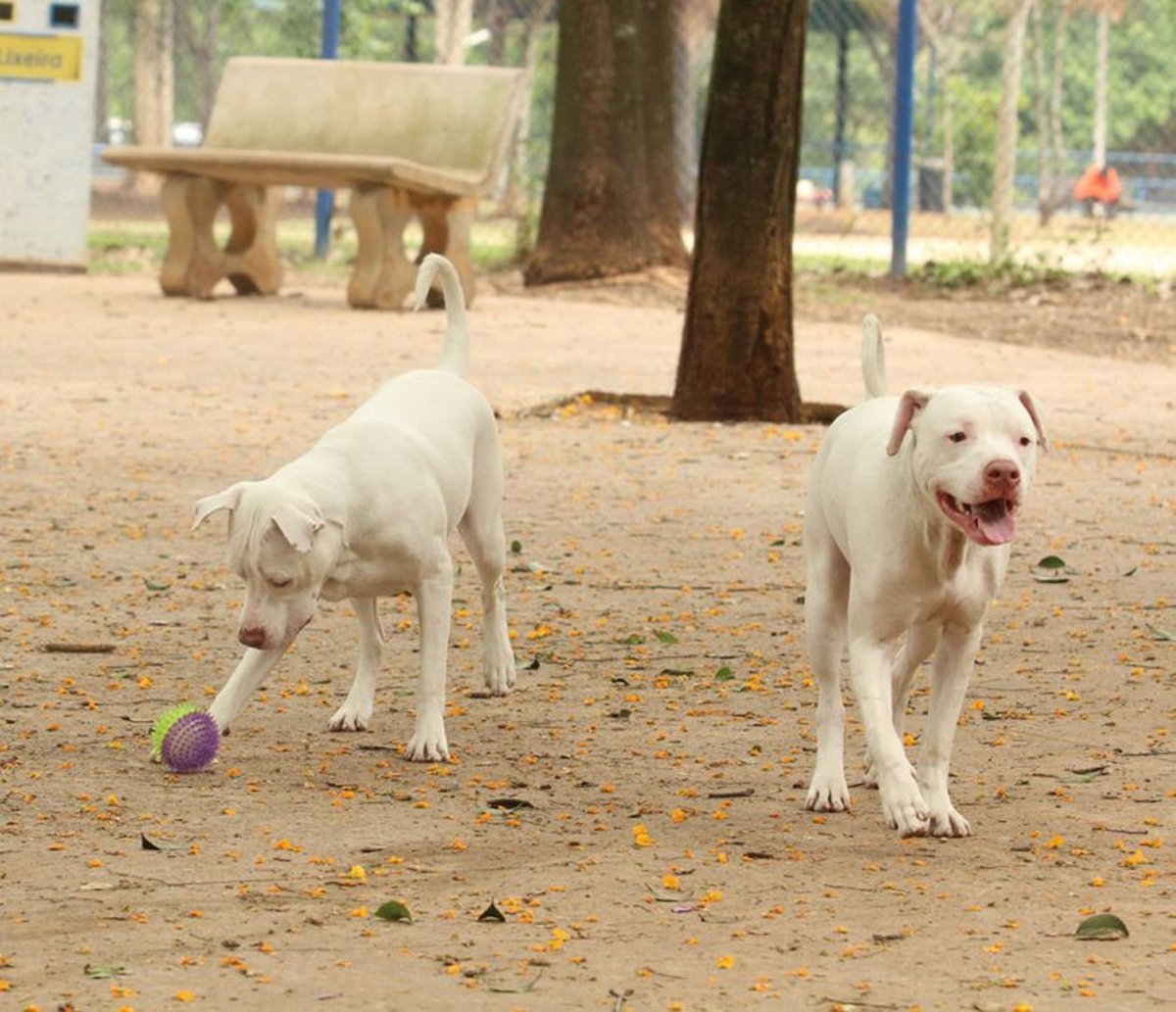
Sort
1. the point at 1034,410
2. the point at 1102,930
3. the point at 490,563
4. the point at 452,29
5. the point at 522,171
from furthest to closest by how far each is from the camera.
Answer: the point at 452,29
the point at 522,171
the point at 490,563
the point at 1034,410
the point at 1102,930

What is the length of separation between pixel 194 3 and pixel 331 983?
120 ft

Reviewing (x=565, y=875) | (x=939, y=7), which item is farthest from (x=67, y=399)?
(x=939, y=7)

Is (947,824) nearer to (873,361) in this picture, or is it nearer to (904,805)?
(904,805)

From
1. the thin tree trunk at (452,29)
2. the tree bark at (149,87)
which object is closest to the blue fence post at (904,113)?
the thin tree trunk at (452,29)

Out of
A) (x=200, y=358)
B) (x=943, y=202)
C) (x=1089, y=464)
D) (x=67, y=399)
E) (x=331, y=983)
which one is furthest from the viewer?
(x=943, y=202)

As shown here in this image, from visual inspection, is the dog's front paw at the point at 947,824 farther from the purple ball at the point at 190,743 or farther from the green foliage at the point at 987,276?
the green foliage at the point at 987,276

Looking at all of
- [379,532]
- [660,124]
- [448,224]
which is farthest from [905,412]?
[660,124]

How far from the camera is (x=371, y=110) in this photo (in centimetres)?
1655

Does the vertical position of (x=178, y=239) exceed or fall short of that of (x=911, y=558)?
it exceeds it

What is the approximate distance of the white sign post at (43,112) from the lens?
1766 cm

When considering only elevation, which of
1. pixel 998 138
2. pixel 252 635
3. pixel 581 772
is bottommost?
pixel 581 772

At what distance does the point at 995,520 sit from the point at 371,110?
41.6 ft

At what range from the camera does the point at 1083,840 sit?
4617 millimetres

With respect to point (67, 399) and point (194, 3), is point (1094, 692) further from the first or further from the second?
point (194, 3)
